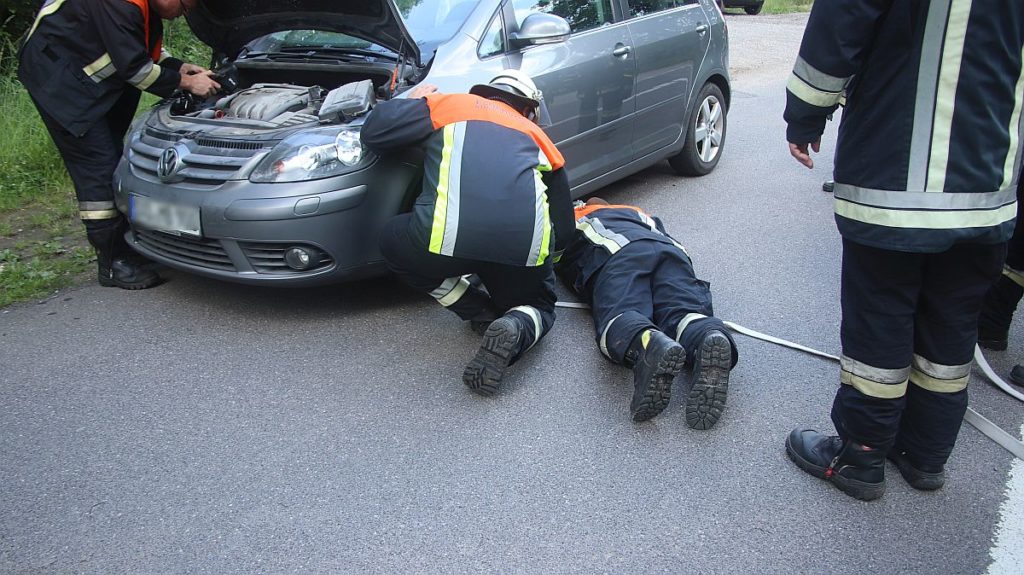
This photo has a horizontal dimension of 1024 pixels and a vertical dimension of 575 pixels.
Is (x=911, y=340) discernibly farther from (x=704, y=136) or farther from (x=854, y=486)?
(x=704, y=136)

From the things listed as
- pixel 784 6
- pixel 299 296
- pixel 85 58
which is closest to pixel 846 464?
pixel 299 296

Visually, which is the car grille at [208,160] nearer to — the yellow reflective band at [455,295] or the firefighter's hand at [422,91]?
the firefighter's hand at [422,91]

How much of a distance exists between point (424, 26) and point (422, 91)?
754mm

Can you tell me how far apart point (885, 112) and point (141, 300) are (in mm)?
3663

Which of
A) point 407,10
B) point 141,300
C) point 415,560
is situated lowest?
point 141,300

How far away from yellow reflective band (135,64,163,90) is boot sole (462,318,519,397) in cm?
239

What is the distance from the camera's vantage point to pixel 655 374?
305 centimetres

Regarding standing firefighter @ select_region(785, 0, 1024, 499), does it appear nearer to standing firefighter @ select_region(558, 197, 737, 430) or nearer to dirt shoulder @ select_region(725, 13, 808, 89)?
standing firefighter @ select_region(558, 197, 737, 430)

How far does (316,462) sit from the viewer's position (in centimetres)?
295

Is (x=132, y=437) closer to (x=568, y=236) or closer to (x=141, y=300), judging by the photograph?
(x=141, y=300)

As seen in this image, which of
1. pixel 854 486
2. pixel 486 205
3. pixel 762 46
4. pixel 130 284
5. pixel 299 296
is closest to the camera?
pixel 854 486

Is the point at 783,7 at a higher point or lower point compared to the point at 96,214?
lower

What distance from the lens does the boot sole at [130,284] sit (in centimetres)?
450

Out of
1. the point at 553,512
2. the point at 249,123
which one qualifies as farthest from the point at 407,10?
the point at 553,512
